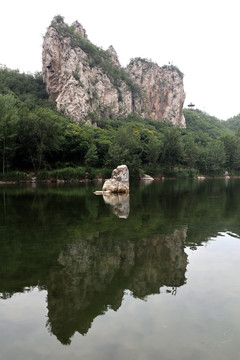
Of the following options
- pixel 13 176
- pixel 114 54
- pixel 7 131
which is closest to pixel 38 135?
pixel 7 131

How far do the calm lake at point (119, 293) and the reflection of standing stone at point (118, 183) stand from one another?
15.2 meters

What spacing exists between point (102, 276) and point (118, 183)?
19.9 metres

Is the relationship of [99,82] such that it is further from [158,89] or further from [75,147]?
[75,147]

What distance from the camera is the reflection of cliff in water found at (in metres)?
4.35

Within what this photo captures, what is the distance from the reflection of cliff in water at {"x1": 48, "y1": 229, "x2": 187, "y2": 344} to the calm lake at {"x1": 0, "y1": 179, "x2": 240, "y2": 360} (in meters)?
0.02

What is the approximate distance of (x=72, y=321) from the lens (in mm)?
4129

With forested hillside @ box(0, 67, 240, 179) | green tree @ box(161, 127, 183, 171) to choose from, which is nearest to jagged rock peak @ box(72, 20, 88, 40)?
forested hillside @ box(0, 67, 240, 179)

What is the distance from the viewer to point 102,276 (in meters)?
5.82

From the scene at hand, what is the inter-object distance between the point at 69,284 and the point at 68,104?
233ft

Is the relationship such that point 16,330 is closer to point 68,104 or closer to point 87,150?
point 87,150

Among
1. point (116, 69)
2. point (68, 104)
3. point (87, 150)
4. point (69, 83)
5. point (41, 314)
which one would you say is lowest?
point (41, 314)

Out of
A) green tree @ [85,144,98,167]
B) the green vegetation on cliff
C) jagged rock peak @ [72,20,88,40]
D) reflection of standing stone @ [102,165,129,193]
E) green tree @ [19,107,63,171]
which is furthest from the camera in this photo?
jagged rock peak @ [72,20,88,40]

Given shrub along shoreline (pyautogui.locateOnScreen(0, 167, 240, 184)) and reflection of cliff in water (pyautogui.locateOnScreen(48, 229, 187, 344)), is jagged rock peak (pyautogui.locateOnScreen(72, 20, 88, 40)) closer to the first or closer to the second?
shrub along shoreline (pyautogui.locateOnScreen(0, 167, 240, 184))

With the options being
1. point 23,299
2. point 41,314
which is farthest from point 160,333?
point 23,299
